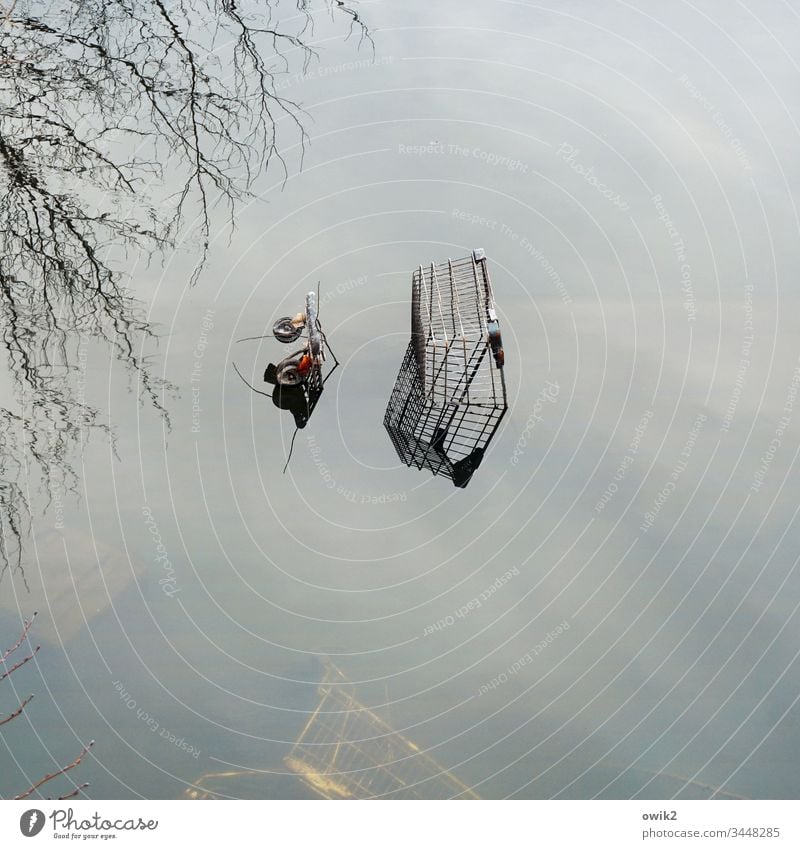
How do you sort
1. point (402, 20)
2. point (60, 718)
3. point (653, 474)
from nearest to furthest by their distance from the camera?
point (60, 718)
point (653, 474)
point (402, 20)

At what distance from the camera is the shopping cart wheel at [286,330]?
334cm

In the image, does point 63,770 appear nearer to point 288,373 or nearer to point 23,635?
point 23,635

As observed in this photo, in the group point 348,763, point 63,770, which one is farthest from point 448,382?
point 63,770

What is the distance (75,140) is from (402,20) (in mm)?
1387

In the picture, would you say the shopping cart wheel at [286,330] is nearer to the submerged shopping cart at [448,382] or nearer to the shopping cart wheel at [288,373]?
the shopping cart wheel at [288,373]

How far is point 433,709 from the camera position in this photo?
3.23m

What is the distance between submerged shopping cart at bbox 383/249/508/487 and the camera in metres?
3.20

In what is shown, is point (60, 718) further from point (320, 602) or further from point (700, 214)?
point (700, 214)

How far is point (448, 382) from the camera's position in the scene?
130 inches

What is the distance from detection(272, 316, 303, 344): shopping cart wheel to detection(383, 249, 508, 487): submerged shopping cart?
0.42 meters

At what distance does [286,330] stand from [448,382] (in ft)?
2.02

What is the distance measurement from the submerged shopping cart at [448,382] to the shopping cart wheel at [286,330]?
421 millimetres
